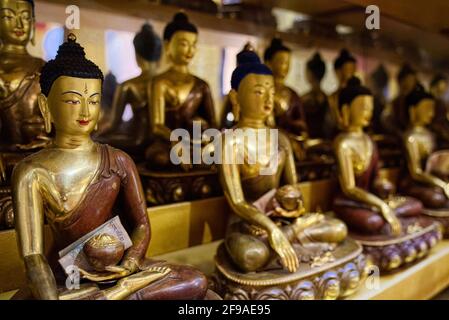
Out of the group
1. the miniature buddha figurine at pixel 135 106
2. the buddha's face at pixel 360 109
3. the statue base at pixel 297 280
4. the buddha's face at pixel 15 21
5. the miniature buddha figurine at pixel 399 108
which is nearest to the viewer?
the statue base at pixel 297 280

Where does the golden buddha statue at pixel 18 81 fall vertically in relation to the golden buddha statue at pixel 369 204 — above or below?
above

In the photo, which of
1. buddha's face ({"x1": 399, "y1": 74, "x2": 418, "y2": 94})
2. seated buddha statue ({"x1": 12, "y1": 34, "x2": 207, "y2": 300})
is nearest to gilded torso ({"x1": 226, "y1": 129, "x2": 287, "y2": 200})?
seated buddha statue ({"x1": 12, "y1": 34, "x2": 207, "y2": 300})

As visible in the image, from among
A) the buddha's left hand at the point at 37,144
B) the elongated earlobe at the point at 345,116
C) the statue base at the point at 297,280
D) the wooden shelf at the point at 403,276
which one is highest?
the elongated earlobe at the point at 345,116

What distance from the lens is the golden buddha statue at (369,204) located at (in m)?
1.44

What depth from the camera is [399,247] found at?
4.73 ft

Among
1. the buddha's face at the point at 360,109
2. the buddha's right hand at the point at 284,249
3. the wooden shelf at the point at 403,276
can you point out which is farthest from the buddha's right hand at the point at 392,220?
the buddha's right hand at the point at 284,249

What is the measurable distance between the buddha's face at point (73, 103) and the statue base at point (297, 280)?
1.80ft

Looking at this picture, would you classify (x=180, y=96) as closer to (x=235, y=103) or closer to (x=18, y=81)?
(x=235, y=103)

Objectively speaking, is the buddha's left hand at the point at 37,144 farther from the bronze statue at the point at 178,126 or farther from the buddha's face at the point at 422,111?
the buddha's face at the point at 422,111

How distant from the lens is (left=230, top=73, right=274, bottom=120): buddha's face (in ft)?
4.09

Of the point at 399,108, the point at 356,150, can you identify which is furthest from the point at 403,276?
the point at 399,108

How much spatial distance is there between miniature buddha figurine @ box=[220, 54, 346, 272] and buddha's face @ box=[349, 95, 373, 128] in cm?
37

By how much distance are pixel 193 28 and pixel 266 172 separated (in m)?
0.64
